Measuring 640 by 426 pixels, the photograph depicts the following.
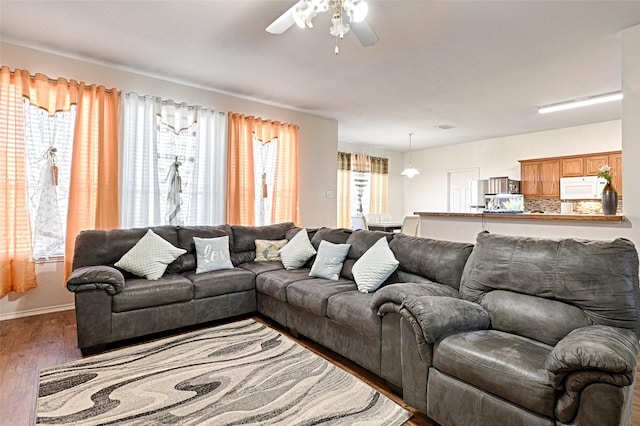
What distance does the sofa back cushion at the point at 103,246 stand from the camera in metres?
3.16

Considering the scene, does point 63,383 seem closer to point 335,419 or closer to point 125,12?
point 335,419

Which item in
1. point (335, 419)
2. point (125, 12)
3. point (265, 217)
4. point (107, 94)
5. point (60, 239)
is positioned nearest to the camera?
point (335, 419)

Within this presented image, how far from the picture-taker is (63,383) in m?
2.19

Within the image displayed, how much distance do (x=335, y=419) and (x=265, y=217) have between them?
145 inches

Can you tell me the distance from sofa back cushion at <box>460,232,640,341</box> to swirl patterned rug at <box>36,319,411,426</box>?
2.95ft

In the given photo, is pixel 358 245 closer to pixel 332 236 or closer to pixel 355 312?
pixel 332 236

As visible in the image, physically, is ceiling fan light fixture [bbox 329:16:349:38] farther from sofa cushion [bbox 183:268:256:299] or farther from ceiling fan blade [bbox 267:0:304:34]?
sofa cushion [bbox 183:268:256:299]

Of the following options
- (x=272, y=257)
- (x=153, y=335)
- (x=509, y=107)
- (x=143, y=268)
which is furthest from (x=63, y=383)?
(x=509, y=107)

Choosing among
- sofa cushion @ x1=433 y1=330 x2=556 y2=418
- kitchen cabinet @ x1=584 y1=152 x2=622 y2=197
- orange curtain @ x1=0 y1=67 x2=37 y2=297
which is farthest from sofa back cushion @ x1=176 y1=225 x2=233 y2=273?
kitchen cabinet @ x1=584 y1=152 x2=622 y2=197

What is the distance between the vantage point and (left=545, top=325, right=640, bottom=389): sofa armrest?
1240mm

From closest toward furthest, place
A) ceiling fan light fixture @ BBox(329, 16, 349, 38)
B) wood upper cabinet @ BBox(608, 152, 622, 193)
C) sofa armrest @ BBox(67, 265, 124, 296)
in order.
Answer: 1. ceiling fan light fixture @ BBox(329, 16, 349, 38)
2. sofa armrest @ BBox(67, 265, 124, 296)
3. wood upper cabinet @ BBox(608, 152, 622, 193)

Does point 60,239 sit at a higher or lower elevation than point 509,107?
lower

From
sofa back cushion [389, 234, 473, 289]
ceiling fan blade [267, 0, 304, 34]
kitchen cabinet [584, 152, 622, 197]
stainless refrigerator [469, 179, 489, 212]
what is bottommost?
sofa back cushion [389, 234, 473, 289]

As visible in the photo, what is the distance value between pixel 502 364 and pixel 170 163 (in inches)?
166
